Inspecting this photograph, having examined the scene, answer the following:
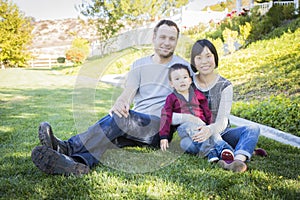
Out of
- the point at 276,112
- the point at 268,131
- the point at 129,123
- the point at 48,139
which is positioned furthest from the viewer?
the point at 276,112

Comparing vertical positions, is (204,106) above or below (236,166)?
above

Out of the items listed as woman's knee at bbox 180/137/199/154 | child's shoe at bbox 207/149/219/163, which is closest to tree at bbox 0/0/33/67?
woman's knee at bbox 180/137/199/154

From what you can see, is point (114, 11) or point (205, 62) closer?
point (205, 62)

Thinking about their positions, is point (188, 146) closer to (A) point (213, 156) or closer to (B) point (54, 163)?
(A) point (213, 156)

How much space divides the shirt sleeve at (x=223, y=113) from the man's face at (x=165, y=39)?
0.54 metres

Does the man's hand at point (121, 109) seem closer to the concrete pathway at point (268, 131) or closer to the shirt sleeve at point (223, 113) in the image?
the concrete pathway at point (268, 131)

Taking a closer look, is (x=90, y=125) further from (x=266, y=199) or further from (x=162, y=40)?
(x=266, y=199)

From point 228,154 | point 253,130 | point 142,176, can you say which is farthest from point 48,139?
point 253,130

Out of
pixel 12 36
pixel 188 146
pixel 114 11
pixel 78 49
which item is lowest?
pixel 188 146

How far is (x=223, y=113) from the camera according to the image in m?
2.40

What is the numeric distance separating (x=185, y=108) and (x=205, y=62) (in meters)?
0.39

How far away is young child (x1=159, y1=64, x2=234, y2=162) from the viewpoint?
2.42 meters

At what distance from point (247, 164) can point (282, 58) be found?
17.0ft

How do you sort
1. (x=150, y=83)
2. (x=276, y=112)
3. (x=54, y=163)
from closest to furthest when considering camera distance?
(x=54, y=163), (x=150, y=83), (x=276, y=112)
